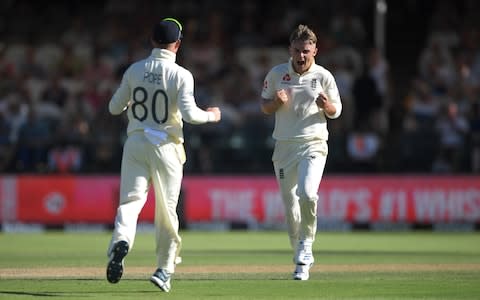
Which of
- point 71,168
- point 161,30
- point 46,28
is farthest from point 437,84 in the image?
point 161,30

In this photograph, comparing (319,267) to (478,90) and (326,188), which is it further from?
(478,90)

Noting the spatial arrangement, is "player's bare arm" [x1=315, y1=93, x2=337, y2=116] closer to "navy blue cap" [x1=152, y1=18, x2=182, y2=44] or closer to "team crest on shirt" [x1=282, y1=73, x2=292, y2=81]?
"team crest on shirt" [x1=282, y1=73, x2=292, y2=81]

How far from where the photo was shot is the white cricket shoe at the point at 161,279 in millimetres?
9914

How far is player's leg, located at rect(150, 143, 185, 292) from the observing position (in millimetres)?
10000

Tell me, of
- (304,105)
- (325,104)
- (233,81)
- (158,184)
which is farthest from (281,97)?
(233,81)

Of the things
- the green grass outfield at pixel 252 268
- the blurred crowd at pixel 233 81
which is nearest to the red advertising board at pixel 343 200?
the blurred crowd at pixel 233 81

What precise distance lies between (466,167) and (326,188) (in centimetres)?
264

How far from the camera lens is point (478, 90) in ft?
74.2

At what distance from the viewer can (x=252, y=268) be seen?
12961 millimetres

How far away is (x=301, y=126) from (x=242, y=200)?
10343mm

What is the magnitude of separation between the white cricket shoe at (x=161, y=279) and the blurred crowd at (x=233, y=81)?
37.9 ft

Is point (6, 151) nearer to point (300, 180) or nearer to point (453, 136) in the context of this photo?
point (453, 136)

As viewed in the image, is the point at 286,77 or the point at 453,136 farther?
the point at 453,136

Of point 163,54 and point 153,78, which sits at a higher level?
point 163,54
